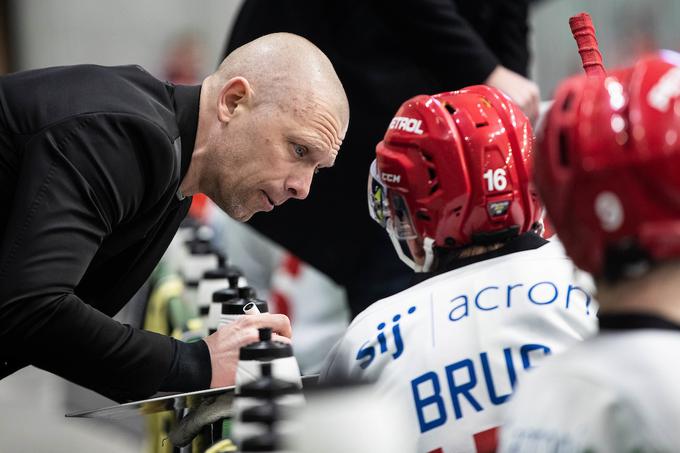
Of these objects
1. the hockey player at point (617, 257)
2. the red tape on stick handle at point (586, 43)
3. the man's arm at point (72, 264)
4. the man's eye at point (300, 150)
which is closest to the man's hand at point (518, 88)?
the red tape on stick handle at point (586, 43)

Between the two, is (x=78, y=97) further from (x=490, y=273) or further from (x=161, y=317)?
(x=161, y=317)

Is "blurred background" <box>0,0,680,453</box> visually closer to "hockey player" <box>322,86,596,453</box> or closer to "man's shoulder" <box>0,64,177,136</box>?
"hockey player" <box>322,86,596,453</box>

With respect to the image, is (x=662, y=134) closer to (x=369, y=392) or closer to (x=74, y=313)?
(x=369, y=392)

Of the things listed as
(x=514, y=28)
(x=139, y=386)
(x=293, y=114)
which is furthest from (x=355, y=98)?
(x=139, y=386)

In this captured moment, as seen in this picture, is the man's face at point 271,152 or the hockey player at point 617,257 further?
the man's face at point 271,152

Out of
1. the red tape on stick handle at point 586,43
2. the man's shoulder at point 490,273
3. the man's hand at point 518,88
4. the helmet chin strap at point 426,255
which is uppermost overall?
the man's hand at point 518,88

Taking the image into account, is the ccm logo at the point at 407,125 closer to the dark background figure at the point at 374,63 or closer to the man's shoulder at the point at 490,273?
the man's shoulder at the point at 490,273

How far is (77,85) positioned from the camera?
2.50 m

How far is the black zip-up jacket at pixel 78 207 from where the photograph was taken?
226cm

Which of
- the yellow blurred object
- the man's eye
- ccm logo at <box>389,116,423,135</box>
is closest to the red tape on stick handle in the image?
ccm logo at <box>389,116,423,135</box>

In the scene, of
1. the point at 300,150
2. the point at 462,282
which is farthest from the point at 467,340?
the point at 300,150

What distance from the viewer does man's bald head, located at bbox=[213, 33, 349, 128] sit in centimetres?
268

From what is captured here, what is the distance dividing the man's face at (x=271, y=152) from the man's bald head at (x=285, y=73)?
0.02m

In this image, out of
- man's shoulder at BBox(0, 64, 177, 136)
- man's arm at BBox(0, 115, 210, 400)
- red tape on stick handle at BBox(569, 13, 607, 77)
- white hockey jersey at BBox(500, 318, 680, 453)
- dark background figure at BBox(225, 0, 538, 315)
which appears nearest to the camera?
white hockey jersey at BBox(500, 318, 680, 453)
